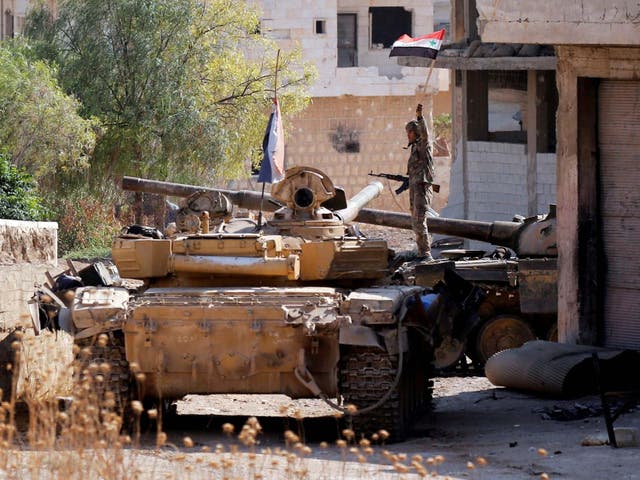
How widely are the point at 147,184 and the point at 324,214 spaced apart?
543cm

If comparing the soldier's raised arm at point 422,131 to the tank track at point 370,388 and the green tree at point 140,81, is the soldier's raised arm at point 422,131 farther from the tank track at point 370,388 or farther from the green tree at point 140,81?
the green tree at point 140,81

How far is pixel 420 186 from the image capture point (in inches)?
681

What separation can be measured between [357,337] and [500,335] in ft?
19.0

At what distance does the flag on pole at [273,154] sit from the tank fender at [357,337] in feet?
11.4

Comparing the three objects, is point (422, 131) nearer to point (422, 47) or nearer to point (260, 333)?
point (422, 47)

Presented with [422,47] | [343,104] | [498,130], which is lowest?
[498,130]

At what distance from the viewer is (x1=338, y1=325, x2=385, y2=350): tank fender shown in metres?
11.2

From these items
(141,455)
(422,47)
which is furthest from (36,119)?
(141,455)

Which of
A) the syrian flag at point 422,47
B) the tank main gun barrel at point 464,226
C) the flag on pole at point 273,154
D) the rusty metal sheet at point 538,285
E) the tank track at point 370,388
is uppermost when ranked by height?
the syrian flag at point 422,47

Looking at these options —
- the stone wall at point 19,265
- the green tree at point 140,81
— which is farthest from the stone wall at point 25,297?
the green tree at point 140,81

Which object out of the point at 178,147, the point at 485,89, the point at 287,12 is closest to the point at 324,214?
the point at 485,89

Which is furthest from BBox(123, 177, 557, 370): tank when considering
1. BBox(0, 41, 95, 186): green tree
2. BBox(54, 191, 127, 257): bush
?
BBox(54, 191, 127, 257): bush

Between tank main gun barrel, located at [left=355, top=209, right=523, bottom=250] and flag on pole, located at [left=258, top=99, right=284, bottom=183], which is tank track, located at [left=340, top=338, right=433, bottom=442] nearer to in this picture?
flag on pole, located at [left=258, top=99, right=284, bottom=183]

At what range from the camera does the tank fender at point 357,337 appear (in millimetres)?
11180
